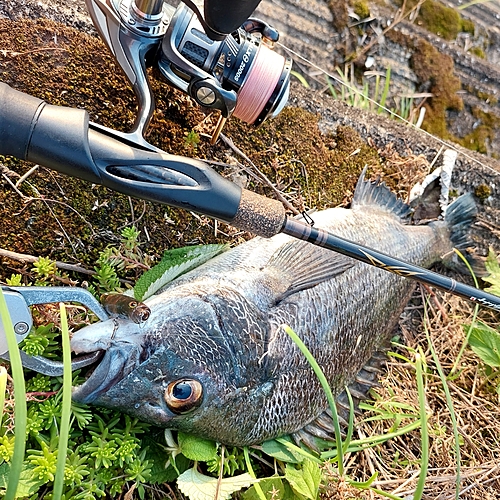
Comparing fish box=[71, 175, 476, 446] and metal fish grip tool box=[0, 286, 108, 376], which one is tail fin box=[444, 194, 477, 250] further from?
metal fish grip tool box=[0, 286, 108, 376]

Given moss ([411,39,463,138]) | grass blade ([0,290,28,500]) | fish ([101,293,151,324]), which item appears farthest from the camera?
moss ([411,39,463,138])

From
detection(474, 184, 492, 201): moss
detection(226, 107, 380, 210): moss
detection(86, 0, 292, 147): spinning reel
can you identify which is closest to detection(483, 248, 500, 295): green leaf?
detection(474, 184, 492, 201): moss

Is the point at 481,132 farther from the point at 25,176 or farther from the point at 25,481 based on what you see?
the point at 25,481

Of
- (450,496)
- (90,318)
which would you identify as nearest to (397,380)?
(450,496)

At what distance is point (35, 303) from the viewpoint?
5.96 feet

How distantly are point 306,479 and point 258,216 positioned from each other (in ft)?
3.73

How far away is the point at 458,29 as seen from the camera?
439cm

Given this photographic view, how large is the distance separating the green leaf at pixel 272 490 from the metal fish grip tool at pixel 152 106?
1.04 m

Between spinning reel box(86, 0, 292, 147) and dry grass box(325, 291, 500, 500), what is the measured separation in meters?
1.66

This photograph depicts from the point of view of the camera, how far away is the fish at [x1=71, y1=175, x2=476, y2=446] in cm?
189

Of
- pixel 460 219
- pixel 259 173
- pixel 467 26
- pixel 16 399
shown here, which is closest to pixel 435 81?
pixel 467 26

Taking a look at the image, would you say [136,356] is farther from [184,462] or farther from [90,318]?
[184,462]

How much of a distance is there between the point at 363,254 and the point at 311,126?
1155 millimetres

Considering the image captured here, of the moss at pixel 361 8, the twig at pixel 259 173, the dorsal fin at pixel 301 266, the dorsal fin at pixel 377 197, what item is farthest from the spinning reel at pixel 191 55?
the moss at pixel 361 8
